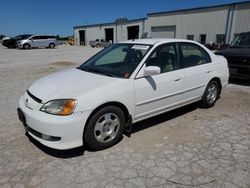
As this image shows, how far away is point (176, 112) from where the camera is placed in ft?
16.7

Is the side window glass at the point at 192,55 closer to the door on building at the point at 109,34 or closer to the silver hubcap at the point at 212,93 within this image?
the silver hubcap at the point at 212,93

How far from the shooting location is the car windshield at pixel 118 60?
3781 millimetres

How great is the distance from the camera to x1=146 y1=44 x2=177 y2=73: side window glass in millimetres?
4012

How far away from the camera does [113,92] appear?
3320 millimetres

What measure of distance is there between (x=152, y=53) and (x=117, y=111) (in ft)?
4.07

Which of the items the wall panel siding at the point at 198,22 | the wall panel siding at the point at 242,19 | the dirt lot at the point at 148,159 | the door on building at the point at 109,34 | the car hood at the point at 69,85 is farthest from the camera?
the door on building at the point at 109,34

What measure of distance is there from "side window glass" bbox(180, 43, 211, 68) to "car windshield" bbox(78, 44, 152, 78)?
0.90m

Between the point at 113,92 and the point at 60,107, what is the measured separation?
0.77 m

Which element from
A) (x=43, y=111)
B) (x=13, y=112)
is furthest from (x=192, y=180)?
(x=13, y=112)

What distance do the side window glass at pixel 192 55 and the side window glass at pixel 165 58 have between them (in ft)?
0.85

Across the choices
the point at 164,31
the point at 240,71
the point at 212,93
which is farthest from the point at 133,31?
the point at 212,93

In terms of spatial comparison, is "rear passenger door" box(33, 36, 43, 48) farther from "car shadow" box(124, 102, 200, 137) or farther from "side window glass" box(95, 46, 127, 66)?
"car shadow" box(124, 102, 200, 137)

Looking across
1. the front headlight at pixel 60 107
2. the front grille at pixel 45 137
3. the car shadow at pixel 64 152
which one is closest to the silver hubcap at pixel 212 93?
the car shadow at pixel 64 152

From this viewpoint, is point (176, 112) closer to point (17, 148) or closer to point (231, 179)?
point (231, 179)
